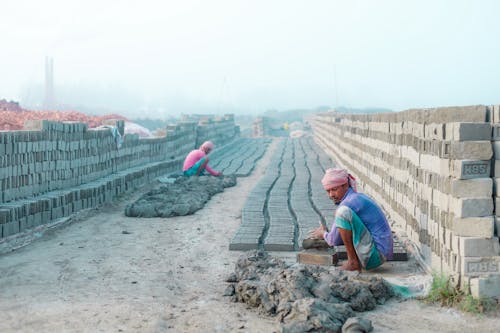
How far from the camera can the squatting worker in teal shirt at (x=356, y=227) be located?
479 centimetres

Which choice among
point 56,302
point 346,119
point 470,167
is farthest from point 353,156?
point 56,302

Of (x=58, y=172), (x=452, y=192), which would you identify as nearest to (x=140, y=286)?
(x=452, y=192)

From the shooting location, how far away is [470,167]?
4152mm

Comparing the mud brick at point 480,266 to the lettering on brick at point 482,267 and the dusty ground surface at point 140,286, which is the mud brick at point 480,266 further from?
the dusty ground surface at point 140,286

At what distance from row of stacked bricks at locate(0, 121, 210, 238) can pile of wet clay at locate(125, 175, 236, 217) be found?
88 cm

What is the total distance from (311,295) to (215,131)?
19.3 m

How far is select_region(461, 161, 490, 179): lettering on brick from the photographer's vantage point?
4.14 meters

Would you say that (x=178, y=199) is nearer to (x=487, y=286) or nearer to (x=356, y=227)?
(x=356, y=227)

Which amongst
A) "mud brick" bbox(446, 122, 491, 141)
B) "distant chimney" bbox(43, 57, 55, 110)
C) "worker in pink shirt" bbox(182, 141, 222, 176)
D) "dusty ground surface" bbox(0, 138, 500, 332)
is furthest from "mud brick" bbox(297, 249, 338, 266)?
"distant chimney" bbox(43, 57, 55, 110)

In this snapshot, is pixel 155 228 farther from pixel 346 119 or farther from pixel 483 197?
pixel 346 119

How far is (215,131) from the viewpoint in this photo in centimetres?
Result: 2317

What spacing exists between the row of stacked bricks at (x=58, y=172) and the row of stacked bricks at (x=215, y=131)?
818 cm

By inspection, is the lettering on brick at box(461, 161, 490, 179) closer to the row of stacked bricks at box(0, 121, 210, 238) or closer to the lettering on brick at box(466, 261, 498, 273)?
the lettering on brick at box(466, 261, 498, 273)

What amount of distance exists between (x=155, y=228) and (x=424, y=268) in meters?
3.60
